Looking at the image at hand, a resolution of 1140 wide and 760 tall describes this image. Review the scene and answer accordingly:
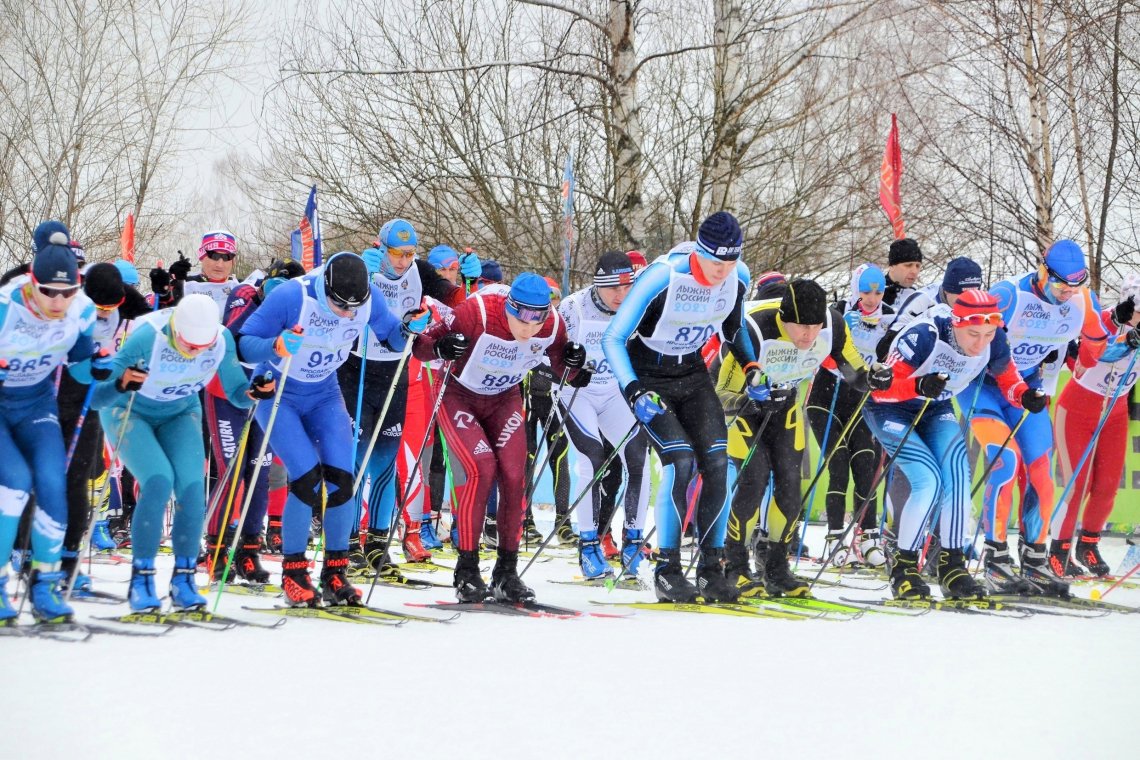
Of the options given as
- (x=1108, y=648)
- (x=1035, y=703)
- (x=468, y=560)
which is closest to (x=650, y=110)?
(x=468, y=560)

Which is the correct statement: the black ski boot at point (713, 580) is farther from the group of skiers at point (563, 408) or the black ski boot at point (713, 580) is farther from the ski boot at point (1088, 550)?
the ski boot at point (1088, 550)

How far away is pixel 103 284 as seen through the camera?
19.9ft

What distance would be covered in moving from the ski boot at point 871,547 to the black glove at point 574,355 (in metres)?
3.06

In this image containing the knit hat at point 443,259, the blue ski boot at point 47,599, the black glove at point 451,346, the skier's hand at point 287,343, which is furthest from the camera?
the knit hat at point 443,259

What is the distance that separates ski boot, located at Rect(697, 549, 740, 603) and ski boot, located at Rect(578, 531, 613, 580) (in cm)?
144

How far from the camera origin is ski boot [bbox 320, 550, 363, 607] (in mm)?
6027

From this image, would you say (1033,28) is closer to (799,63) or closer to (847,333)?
(799,63)

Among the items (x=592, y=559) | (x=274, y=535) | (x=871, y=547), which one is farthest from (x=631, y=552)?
(x=274, y=535)

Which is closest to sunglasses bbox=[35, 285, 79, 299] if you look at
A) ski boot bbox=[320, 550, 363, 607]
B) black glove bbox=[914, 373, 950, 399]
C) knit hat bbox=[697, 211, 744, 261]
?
ski boot bbox=[320, 550, 363, 607]

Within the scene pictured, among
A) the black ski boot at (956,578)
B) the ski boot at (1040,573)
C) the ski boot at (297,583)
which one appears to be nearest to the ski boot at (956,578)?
the black ski boot at (956,578)

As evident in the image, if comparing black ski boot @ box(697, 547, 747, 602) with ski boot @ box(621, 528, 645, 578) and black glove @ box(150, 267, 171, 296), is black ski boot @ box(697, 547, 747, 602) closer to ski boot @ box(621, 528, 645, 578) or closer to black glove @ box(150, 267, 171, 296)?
ski boot @ box(621, 528, 645, 578)

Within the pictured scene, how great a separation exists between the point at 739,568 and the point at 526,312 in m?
1.92

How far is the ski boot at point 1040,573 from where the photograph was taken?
22.8 feet

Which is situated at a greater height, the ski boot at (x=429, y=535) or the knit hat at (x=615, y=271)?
the knit hat at (x=615, y=271)
